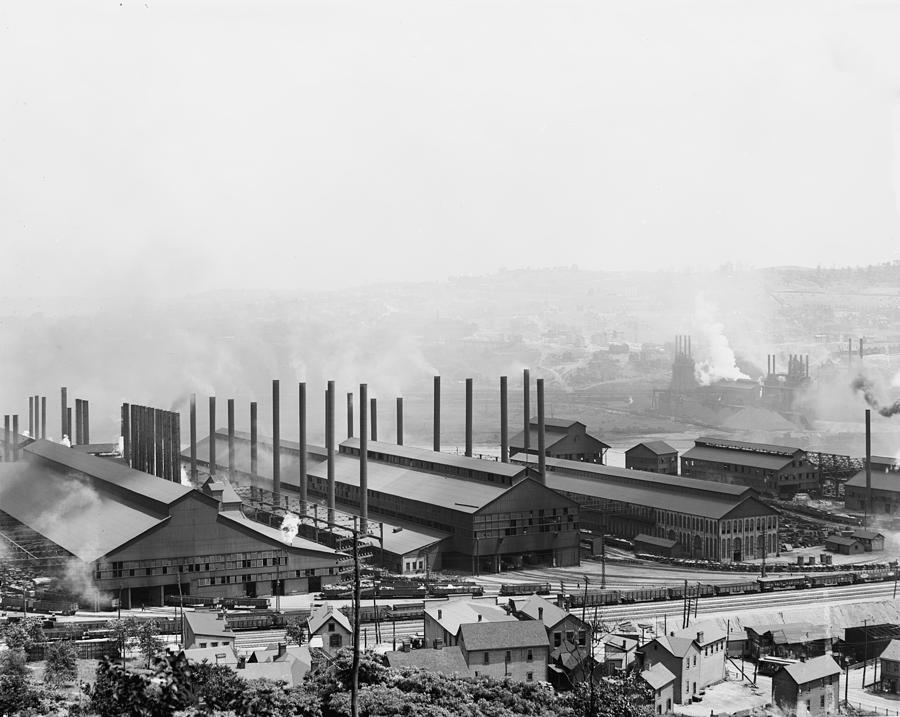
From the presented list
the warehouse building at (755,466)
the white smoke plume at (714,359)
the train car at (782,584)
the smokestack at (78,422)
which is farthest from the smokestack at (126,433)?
the white smoke plume at (714,359)

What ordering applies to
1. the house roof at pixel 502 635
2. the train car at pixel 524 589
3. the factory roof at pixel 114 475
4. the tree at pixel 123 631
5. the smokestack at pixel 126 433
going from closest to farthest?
the house roof at pixel 502 635
the tree at pixel 123 631
the train car at pixel 524 589
the factory roof at pixel 114 475
the smokestack at pixel 126 433

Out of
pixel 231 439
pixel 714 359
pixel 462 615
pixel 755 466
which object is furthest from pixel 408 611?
pixel 714 359

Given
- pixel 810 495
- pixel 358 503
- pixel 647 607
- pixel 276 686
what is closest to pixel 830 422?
pixel 810 495

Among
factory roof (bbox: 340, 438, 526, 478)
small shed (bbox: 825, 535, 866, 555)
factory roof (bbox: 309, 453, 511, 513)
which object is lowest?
small shed (bbox: 825, 535, 866, 555)

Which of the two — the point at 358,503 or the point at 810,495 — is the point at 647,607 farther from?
the point at 810,495

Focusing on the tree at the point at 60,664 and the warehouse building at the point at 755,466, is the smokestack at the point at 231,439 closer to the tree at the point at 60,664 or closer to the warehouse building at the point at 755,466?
the warehouse building at the point at 755,466

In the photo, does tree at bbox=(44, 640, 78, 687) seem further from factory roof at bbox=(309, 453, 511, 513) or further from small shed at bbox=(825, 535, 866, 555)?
small shed at bbox=(825, 535, 866, 555)

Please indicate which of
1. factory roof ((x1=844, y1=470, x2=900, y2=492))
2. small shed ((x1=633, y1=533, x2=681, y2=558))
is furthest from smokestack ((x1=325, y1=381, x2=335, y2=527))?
factory roof ((x1=844, y1=470, x2=900, y2=492))
